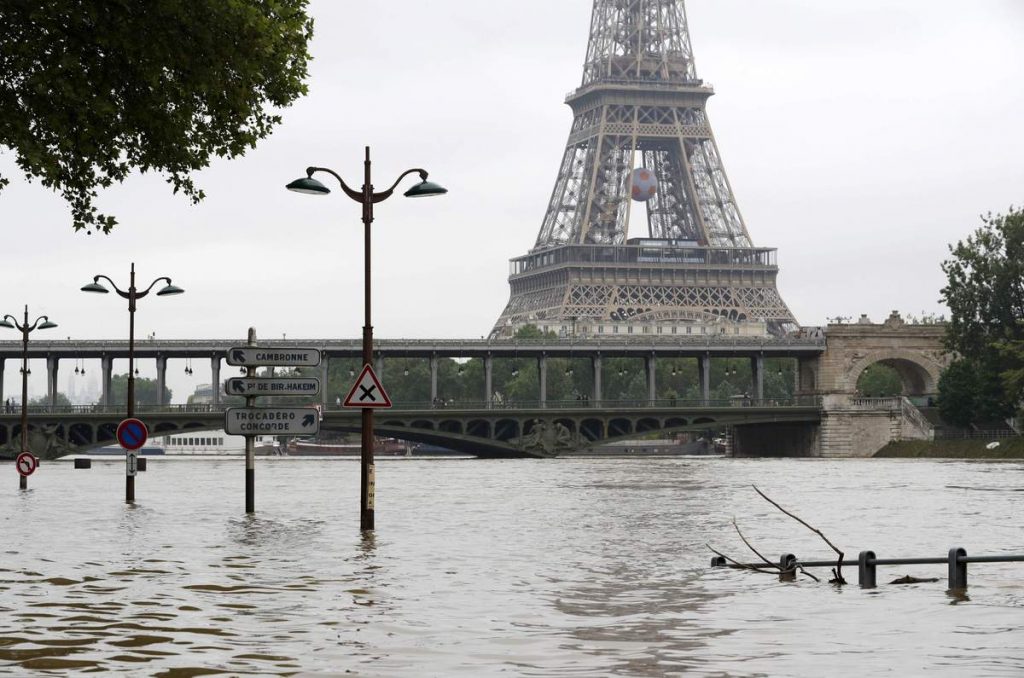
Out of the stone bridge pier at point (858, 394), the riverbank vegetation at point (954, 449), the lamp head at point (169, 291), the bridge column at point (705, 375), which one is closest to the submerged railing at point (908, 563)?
the lamp head at point (169, 291)

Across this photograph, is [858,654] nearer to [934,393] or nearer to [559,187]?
[934,393]

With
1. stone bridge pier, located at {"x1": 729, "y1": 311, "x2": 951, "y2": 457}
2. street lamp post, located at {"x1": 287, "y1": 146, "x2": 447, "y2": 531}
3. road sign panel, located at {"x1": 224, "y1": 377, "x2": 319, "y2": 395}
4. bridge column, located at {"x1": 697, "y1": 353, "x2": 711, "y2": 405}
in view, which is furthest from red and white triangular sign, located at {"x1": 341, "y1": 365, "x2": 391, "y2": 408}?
bridge column, located at {"x1": 697, "y1": 353, "x2": 711, "y2": 405}

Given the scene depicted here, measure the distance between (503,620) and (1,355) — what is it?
11129cm

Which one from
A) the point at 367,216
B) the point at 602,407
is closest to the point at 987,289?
the point at 602,407

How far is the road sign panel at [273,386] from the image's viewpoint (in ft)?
A: 110

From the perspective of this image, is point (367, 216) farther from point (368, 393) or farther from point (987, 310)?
point (987, 310)

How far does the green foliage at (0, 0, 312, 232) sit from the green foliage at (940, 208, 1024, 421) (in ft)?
316

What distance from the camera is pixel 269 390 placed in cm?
3356

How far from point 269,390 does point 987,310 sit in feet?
308

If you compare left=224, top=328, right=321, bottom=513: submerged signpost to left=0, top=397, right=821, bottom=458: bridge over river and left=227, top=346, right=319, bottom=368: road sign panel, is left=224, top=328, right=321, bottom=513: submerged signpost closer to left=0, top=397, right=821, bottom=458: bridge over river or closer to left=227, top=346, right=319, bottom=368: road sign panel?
left=227, top=346, right=319, bottom=368: road sign panel

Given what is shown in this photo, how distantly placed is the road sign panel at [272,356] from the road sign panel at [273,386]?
1.11 feet

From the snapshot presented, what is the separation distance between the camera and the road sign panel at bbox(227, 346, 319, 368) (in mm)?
32531

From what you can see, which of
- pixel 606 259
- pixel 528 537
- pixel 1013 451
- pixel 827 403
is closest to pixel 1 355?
pixel 827 403

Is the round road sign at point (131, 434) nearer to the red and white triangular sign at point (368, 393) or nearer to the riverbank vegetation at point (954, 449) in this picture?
the red and white triangular sign at point (368, 393)
